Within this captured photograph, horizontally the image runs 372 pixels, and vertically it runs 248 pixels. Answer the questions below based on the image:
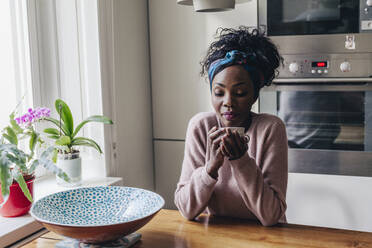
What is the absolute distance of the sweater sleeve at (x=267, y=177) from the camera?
108 centimetres

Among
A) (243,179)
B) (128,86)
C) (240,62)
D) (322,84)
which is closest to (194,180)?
(243,179)

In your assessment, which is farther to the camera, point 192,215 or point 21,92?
point 21,92

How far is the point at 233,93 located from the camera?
3.57 feet

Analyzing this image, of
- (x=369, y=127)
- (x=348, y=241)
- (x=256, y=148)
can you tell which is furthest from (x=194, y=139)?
(x=369, y=127)

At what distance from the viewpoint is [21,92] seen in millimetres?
1671

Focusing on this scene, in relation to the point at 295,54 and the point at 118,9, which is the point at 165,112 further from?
the point at 295,54

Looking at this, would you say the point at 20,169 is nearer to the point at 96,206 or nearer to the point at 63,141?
the point at 63,141

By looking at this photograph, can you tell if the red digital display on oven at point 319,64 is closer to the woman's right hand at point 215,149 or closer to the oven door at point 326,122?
the oven door at point 326,122

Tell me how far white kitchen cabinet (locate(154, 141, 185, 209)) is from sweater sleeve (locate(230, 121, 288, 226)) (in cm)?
96

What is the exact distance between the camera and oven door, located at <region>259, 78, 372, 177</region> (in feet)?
6.15

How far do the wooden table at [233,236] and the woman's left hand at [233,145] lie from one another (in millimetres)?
179

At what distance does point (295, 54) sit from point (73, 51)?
101 cm

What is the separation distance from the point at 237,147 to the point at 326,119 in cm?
103

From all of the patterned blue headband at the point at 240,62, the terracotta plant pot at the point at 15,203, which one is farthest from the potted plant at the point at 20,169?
the patterned blue headband at the point at 240,62
